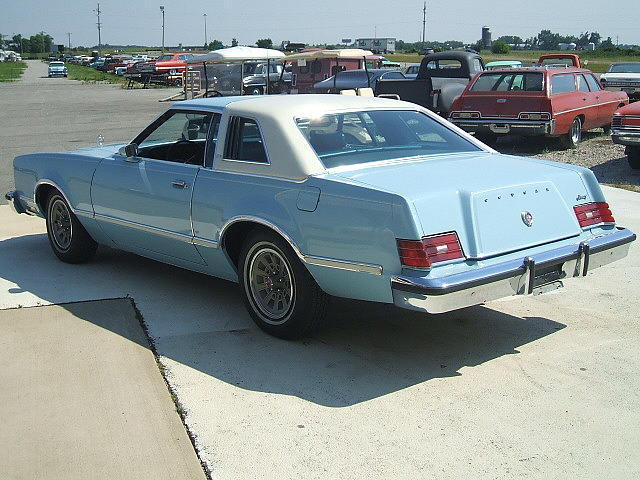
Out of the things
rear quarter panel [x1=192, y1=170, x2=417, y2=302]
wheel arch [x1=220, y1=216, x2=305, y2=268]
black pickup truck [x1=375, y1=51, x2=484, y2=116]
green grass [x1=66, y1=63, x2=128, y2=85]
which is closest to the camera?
rear quarter panel [x1=192, y1=170, x2=417, y2=302]

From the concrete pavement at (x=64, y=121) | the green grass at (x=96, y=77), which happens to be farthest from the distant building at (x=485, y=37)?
the concrete pavement at (x=64, y=121)

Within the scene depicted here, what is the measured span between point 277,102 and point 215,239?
40.0 inches

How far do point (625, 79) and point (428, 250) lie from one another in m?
21.9

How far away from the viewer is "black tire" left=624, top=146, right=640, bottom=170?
12594 mm

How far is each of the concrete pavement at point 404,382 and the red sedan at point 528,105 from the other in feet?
27.3

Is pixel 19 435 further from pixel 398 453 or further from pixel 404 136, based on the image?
pixel 404 136

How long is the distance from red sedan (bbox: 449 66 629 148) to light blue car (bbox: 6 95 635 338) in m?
8.90

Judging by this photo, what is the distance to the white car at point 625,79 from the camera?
78.3ft

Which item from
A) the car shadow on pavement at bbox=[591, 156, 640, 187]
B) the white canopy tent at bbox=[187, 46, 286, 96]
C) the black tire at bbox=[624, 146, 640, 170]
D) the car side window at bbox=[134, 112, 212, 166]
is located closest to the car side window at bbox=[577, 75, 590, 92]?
the car shadow on pavement at bbox=[591, 156, 640, 187]

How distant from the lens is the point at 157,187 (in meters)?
5.99

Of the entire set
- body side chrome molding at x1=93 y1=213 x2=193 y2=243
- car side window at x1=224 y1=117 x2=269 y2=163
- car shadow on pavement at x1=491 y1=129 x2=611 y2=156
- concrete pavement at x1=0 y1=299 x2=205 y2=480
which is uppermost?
car side window at x1=224 y1=117 x2=269 y2=163

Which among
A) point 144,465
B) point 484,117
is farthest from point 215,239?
point 484,117

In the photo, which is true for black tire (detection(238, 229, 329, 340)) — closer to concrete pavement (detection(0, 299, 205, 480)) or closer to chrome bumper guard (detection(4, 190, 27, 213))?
concrete pavement (detection(0, 299, 205, 480))

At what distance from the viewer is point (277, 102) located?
563 cm
